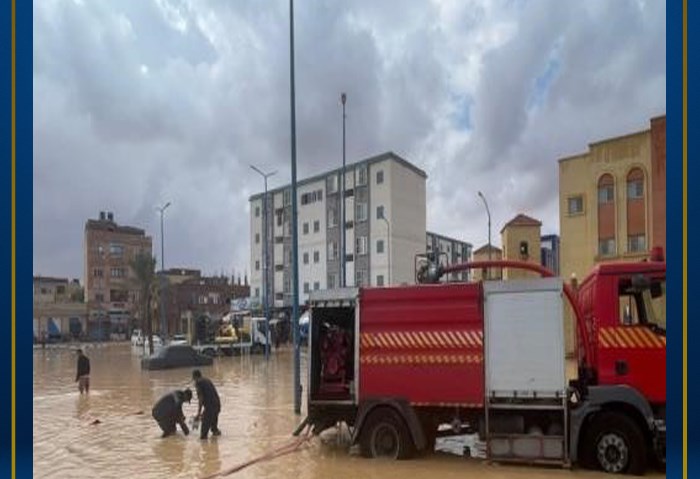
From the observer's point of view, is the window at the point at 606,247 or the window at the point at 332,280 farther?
the window at the point at 332,280

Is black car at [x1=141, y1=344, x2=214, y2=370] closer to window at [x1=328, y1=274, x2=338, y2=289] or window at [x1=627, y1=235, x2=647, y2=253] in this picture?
window at [x1=627, y1=235, x2=647, y2=253]

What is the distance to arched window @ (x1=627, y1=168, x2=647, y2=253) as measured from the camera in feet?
116

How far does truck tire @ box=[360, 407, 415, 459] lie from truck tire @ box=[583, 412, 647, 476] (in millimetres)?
2633

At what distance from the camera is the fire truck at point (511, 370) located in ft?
35.0

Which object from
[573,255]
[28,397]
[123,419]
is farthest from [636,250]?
[28,397]

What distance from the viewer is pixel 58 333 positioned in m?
102

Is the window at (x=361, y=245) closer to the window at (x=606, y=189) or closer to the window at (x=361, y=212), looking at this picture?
the window at (x=361, y=212)

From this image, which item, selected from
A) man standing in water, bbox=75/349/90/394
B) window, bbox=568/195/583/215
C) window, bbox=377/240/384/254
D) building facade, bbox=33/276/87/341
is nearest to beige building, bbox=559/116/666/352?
window, bbox=568/195/583/215

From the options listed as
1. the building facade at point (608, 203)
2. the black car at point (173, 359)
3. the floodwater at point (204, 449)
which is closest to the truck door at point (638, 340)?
the floodwater at point (204, 449)

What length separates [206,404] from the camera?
15062mm

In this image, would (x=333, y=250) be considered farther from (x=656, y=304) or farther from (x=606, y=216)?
(x=656, y=304)

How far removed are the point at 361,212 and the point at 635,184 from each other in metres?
40.9

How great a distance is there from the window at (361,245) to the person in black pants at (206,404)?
195 feet

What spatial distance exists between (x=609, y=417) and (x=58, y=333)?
10045 centimetres
